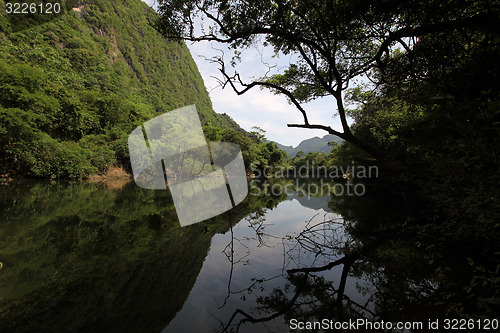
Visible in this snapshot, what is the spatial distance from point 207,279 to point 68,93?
31580mm

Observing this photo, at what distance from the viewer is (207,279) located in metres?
3.40

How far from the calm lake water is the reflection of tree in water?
17mm

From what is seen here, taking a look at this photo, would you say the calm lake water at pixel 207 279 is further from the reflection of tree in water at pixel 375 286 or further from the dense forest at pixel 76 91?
the dense forest at pixel 76 91

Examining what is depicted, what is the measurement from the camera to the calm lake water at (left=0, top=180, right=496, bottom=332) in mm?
2355

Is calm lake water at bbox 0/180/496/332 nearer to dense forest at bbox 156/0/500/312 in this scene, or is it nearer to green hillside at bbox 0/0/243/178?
dense forest at bbox 156/0/500/312

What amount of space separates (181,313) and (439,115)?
4.11 m

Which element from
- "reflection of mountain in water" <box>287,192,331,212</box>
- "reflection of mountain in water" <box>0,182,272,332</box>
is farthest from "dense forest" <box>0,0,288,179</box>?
"reflection of mountain in water" <box>287,192,331,212</box>

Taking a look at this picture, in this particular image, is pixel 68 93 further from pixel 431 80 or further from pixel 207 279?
pixel 431 80

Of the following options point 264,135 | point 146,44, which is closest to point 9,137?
point 264,135

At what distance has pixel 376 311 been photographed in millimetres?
2484

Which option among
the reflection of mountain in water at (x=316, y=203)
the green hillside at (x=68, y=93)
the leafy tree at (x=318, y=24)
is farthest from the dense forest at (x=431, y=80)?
the reflection of mountain in water at (x=316, y=203)

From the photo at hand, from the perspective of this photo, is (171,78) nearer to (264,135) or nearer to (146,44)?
(146,44)

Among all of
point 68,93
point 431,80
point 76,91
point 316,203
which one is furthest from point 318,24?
point 76,91

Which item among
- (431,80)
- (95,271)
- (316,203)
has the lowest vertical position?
(316,203)
